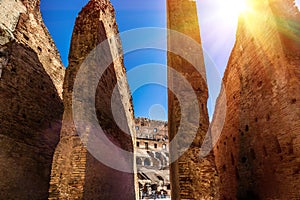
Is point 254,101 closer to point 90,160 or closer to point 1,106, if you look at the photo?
point 90,160

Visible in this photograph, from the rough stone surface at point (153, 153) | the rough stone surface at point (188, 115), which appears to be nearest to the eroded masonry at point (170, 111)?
the rough stone surface at point (188, 115)

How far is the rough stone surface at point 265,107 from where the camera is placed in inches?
249

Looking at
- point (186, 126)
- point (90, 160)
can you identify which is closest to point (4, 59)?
point (90, 160)

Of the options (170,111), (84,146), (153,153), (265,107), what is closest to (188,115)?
(170,111)

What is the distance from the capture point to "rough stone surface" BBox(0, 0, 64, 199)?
7520mm

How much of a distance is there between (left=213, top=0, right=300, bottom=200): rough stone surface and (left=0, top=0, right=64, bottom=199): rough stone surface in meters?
8.21

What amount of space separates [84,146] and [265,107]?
20.3ft

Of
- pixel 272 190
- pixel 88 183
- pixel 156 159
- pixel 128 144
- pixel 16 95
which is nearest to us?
pixel 88 183

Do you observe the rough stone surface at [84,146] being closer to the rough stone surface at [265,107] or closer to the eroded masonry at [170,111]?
the eroded masonry at [170,111]

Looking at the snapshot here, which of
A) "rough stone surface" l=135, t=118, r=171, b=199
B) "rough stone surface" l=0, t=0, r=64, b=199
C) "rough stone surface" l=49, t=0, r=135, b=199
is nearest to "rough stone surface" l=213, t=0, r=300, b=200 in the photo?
"rough stone surface" l=49, t=0, r=135, b=199

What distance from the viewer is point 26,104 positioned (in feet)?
28.3

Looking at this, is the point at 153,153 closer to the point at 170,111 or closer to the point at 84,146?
the point at 170,111

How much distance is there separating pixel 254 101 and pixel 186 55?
151 inches

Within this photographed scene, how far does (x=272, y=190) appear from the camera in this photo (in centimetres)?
693
